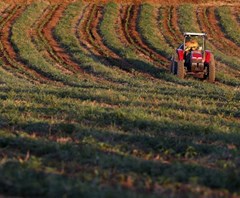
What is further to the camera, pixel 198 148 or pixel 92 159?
pixel 198 148

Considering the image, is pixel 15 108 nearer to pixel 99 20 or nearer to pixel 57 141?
pixel 57 141

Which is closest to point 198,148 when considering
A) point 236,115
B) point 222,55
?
point 236,115

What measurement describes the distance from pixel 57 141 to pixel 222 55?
1973cm

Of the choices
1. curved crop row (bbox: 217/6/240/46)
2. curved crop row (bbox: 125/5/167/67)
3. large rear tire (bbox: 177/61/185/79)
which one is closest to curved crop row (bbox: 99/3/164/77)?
curved crop row (bbox: 125/5/167/67)

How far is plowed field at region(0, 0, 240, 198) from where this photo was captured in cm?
635

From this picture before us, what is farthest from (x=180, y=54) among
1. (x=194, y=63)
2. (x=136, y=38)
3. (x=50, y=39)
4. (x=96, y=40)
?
(x=50, y=39)

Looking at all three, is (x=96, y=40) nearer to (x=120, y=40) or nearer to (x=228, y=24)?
(x=120, y=40)

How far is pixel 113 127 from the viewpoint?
973 centimetres

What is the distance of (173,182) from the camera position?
6.43 m

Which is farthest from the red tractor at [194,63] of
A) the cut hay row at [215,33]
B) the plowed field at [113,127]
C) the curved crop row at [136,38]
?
the cut hay row at [215,33]

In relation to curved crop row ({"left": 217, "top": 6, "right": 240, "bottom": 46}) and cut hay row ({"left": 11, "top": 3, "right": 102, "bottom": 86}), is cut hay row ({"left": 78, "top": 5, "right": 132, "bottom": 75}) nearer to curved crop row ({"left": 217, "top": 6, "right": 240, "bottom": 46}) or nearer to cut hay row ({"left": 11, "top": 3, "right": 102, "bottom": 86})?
cut hay row ({"left": 11, "top": 3, "right": 102, "bottom": 86})

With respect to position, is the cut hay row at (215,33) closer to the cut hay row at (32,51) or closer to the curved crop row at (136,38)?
the curved crop row at (136,38)

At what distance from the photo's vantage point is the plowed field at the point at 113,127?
6.35 metres

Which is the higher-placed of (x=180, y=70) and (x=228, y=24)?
(x=228, y=24)
